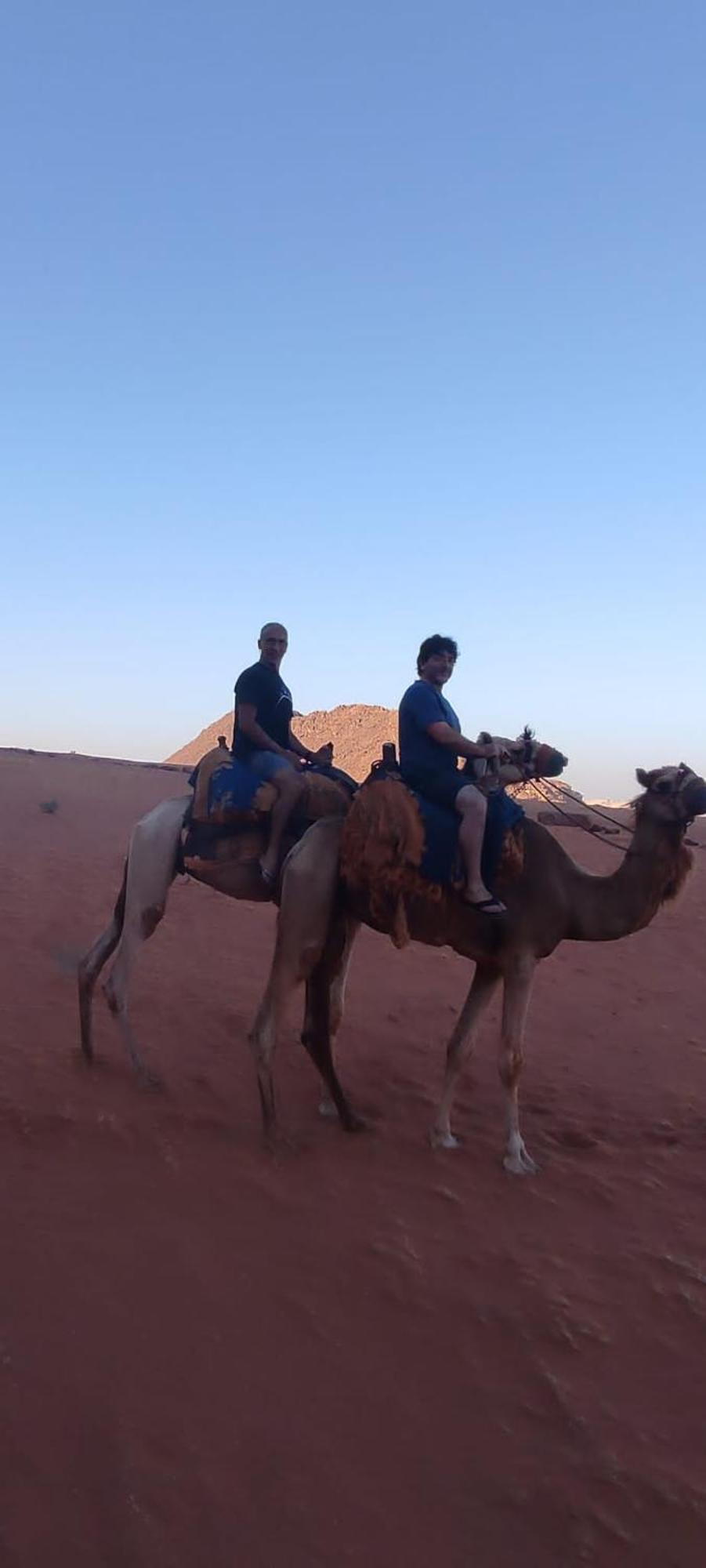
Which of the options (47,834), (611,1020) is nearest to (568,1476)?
(611,1020)

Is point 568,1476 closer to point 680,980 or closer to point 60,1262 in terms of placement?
point 60,1262

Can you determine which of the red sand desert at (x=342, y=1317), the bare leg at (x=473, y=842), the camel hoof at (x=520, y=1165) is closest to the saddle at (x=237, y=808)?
the bare leg at (x=473, y=842)

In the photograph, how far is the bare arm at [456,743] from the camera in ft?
18.4

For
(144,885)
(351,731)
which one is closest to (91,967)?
(144,885)

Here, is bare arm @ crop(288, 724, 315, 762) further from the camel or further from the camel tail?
the camel tail

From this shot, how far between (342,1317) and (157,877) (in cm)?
317

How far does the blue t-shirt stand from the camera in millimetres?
5707

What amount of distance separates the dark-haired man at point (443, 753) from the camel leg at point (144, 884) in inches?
63.7

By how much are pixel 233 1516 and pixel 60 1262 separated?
1.43m

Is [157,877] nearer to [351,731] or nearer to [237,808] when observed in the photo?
[237,808]

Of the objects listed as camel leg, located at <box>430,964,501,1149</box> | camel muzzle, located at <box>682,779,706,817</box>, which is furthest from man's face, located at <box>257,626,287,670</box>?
camel muzzle, located at <box>682,779,706,817</box>

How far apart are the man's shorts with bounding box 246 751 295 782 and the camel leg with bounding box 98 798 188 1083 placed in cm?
54

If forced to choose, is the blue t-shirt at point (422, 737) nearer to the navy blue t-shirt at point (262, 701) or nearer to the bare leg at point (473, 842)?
the bare leg at point (473, 842)

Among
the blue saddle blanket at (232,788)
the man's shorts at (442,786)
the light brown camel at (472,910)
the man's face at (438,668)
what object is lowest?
the light brown camel at (472,910)
